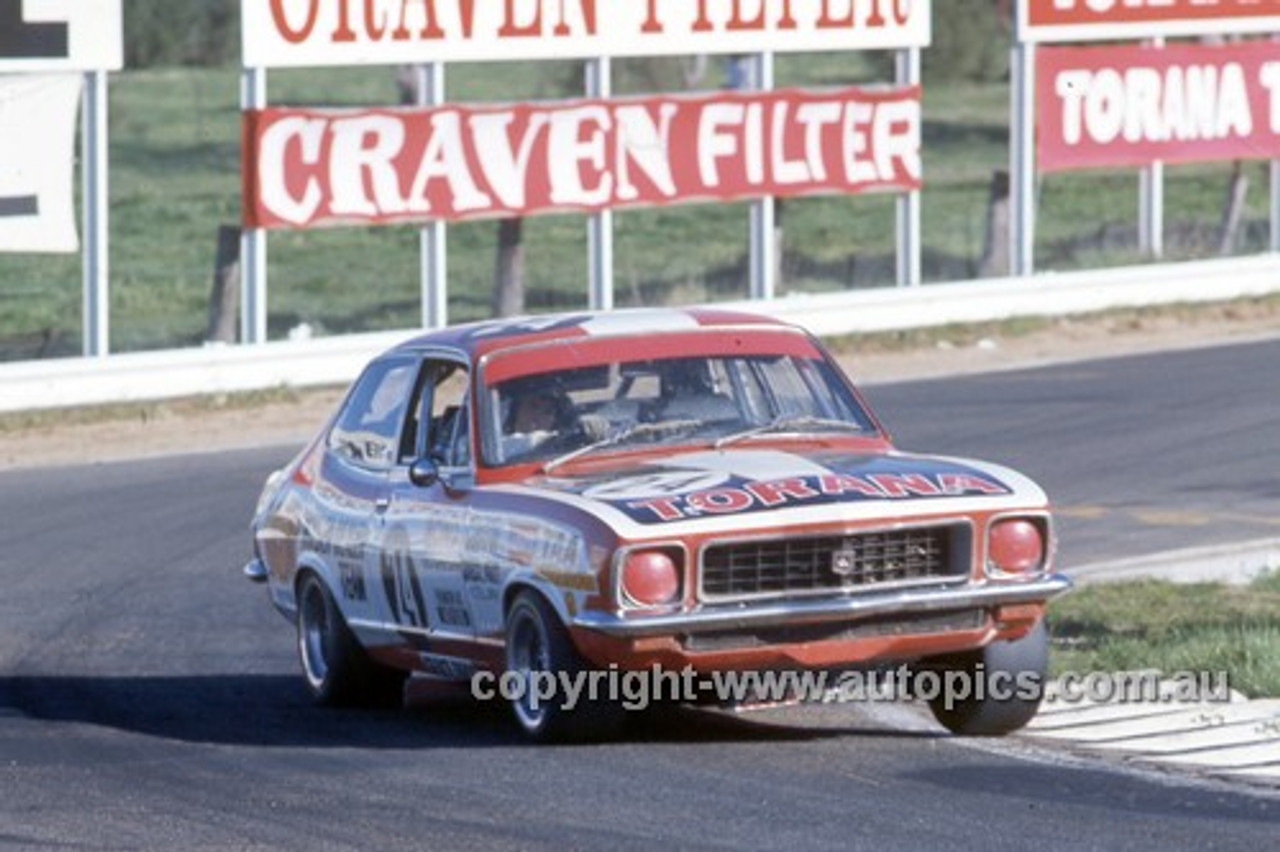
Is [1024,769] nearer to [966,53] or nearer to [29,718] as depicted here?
[29,718]

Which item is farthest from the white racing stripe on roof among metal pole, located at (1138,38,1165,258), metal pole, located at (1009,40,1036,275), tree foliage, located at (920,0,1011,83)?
tree foliage, located at (920,0,1011,83)

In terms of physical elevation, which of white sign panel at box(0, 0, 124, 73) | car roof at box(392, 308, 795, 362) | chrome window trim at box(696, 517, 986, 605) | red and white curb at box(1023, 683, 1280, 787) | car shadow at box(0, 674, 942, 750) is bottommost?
car shadow at box(0, 674, 942, 750)

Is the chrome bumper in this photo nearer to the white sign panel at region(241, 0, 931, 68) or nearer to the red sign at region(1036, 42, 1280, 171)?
the white sign panel at region(241, 0, 931, 68)

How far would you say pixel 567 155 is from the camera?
2677 centimetres

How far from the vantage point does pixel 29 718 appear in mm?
12242

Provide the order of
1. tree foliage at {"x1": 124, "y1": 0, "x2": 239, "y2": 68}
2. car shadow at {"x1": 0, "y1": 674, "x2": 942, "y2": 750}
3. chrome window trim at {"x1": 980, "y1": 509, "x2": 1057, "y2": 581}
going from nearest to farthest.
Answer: chrome window trim at {"x1": 980, "y1": 509, "x2": 1057, "y2": 581} < car shadow at {"x1": 0, "y1": 674, "x2": 942, "y2": 750} < tree foliage at {"x1": 124, "y1": 0, "x2": 239, "y2": 68}

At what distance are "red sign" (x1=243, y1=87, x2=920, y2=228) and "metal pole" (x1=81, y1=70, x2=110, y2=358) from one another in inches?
45.6

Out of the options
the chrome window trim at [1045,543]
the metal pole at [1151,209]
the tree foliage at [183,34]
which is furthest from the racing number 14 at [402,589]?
the tree foliage at [183,34]

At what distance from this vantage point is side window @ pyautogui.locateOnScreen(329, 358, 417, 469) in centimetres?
1241

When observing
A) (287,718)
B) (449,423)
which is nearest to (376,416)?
(449,423)

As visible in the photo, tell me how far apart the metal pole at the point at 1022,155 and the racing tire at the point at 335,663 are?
17.6m

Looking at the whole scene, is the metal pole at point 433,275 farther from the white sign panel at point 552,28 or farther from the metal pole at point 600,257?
the metal pole at point 600,257

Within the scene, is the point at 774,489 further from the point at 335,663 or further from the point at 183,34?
the point at 183,34

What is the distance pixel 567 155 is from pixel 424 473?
1528 centimetres
